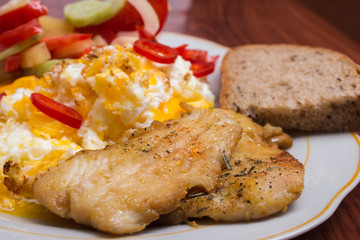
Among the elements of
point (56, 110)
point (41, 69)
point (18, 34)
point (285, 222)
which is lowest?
point (41, 69)

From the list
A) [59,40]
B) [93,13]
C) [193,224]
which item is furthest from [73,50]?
[193,224]

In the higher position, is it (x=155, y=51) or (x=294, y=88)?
(x=155, y=51)

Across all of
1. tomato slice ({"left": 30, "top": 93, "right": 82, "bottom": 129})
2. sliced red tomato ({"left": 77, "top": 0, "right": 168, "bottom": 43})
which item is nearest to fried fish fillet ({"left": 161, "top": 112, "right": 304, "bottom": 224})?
tomato slice ({"left": 30, "top": 93, "right": 82, "bottom": 129})

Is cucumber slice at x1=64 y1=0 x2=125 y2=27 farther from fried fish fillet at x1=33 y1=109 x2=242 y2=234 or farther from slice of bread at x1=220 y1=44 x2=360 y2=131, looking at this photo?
fried fish fillet at x1=33 y1=109 x2=242 y2=234

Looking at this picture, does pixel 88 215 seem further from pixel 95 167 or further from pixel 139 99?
pixel 139 99

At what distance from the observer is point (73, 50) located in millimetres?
4414

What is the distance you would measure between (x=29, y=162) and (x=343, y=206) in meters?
2.31

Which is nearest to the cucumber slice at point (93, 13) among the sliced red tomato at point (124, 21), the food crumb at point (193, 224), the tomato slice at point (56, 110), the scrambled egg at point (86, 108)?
the sliced red tomato at point (124, 21)

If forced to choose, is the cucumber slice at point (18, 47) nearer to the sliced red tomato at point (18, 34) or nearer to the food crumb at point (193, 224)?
the sliced red tomato at point (18, 34)

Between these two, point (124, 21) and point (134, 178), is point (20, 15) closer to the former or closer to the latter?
point (124, 21)

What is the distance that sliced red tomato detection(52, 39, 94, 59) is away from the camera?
441 cm

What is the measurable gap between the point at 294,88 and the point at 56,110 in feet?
7.39

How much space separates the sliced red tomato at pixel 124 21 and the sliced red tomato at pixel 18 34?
674 millimetres

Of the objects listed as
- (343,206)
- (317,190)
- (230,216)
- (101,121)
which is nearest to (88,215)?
(230,216)
